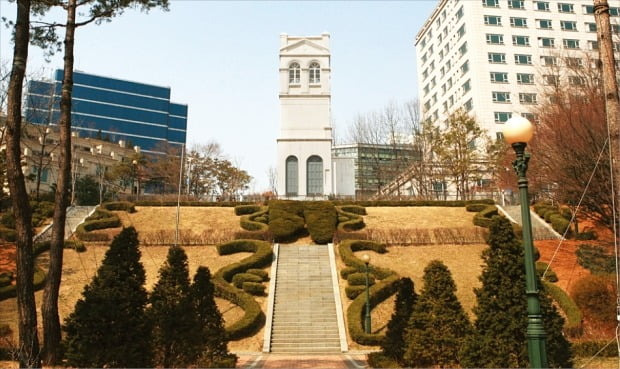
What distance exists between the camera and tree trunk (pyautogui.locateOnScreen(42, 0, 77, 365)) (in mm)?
10797

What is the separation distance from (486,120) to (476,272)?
115 feet

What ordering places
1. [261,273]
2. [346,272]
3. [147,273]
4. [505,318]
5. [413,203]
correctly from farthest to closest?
[413,203], [147,273], [346,272], [261,273], [505,318]

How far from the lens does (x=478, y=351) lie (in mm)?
10031

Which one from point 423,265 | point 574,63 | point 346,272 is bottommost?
point 346,272

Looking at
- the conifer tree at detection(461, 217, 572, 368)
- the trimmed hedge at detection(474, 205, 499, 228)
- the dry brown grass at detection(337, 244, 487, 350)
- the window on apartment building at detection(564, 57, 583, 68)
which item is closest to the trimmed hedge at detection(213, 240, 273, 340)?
the dry brown grass at detection(337, 244, 487, 350)

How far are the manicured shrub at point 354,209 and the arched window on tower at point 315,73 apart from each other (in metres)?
12.1

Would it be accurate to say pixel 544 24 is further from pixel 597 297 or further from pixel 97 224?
pixel 97 224

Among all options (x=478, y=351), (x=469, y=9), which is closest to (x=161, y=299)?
(x=478, y=351)

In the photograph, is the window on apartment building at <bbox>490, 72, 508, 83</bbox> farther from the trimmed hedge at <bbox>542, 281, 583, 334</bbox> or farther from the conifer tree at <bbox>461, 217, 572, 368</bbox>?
the conifer tree at <bbox>461, 217, 572, 368</bbox>

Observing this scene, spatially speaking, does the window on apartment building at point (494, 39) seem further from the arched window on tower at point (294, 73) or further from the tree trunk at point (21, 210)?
the tree trunk at point (21, 210)

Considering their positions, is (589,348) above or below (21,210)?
below

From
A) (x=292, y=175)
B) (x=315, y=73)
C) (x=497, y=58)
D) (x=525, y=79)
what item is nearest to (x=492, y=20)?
(x=497, y=58)

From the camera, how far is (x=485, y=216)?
29656 mm

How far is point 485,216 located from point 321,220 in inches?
386
